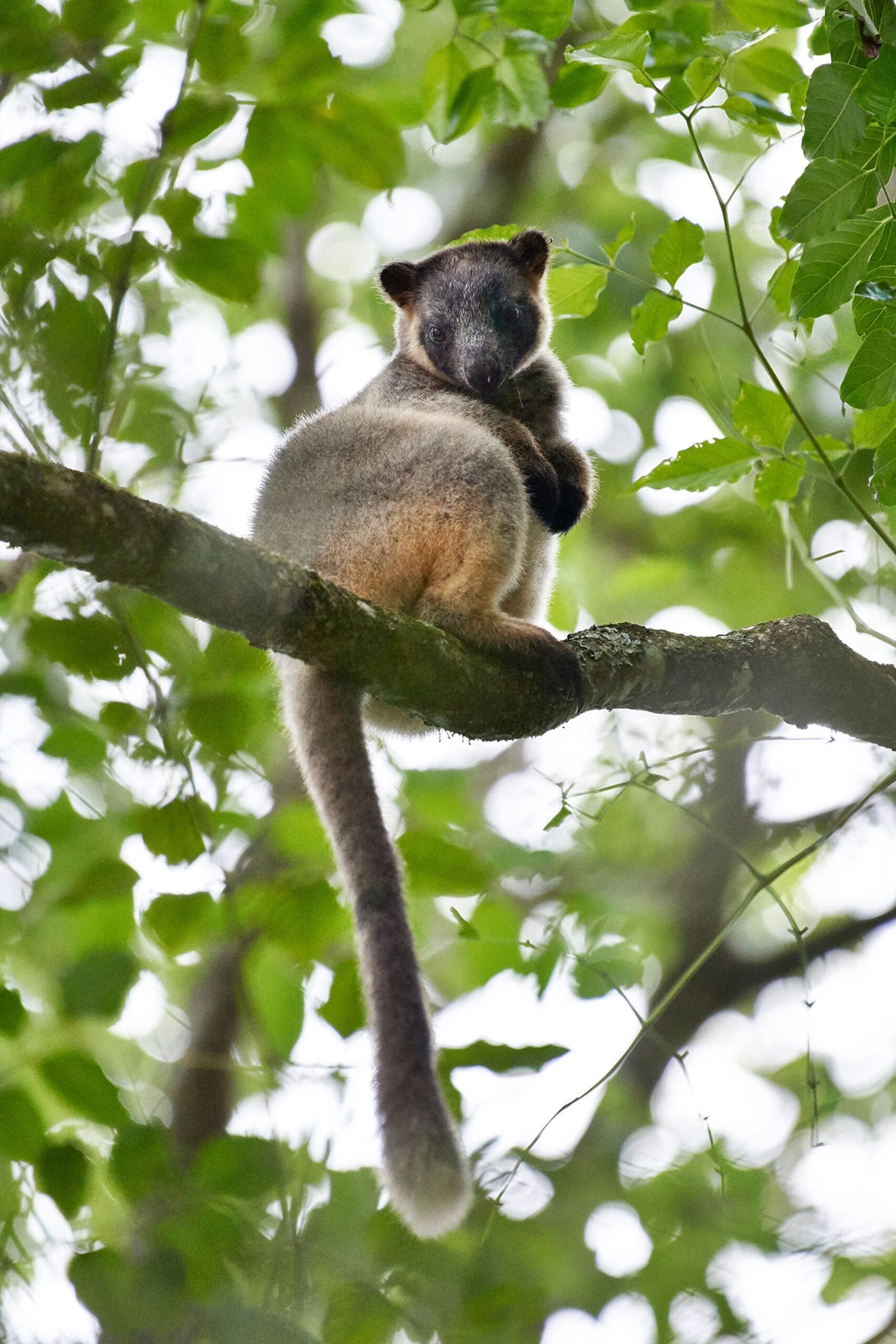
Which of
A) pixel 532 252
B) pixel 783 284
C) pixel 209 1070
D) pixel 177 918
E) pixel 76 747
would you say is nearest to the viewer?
pixel 783 284

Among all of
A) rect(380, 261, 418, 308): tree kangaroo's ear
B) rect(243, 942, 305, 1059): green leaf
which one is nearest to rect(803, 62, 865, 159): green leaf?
rect(243, 942, 305, 1059): green leaf

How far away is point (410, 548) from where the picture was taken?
4055mm

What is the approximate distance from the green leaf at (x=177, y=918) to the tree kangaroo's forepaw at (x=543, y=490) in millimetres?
1935

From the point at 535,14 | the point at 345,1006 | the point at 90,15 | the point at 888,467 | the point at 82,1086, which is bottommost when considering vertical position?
the point at 345,1006

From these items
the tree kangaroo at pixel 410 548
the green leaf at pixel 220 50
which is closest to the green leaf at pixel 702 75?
the tree kangaroo at pixel 410 548

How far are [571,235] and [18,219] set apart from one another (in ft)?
9.18

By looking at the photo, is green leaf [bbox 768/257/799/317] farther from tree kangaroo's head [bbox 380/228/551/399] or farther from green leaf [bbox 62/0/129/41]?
green leaf [bbox 62/0/129/41]

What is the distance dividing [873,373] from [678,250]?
0.92m

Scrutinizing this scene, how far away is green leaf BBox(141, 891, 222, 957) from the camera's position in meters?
3.87

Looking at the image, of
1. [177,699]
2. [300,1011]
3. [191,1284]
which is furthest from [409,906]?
[191,1284]

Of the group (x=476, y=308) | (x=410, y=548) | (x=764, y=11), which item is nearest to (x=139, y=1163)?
(x=410, y=548)

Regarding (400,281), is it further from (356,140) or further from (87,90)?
(87,90)

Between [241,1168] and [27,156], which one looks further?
[27,156]

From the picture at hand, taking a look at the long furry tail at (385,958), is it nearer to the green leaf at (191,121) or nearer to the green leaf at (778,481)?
the green leaf at (778,481)
